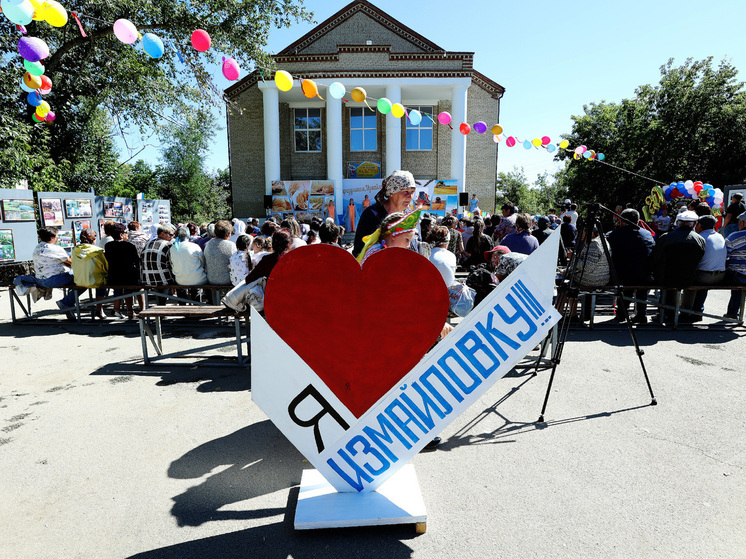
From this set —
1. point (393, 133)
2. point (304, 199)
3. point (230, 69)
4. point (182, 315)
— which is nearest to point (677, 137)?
point (393, 133)

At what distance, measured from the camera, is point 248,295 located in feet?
15.6

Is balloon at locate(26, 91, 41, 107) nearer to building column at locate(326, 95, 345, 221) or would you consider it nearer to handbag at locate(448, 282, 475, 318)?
handbag at locate(448, 282, 475, 318)

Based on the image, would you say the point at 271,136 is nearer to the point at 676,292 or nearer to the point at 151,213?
the point at 151,213

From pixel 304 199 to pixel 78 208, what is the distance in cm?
996

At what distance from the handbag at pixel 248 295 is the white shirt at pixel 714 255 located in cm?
653

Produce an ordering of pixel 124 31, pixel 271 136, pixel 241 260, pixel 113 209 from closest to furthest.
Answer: pixel 124 31, pixel 241 260, pixel 113 209, pixel 271 136

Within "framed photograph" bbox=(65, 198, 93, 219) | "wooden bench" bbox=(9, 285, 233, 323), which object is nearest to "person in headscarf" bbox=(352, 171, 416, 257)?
"wooden bench" bbox=(9, 285, 233, 323)

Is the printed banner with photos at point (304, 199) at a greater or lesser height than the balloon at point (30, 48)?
lesser

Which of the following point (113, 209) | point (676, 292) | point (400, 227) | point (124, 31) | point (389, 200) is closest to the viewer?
point (400, 227)

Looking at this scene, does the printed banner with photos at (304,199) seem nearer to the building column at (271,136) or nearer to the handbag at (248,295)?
the building column at (271,136)

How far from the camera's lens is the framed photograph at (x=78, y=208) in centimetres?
1288

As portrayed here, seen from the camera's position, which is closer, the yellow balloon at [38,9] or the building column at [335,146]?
the yellow balloon at [38,9]

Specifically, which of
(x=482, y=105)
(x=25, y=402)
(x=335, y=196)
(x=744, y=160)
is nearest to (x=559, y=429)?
(x=25, y=402)

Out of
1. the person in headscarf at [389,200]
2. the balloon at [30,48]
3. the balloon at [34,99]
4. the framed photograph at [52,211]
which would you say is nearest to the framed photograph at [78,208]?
the framed photograph at [52,211]
